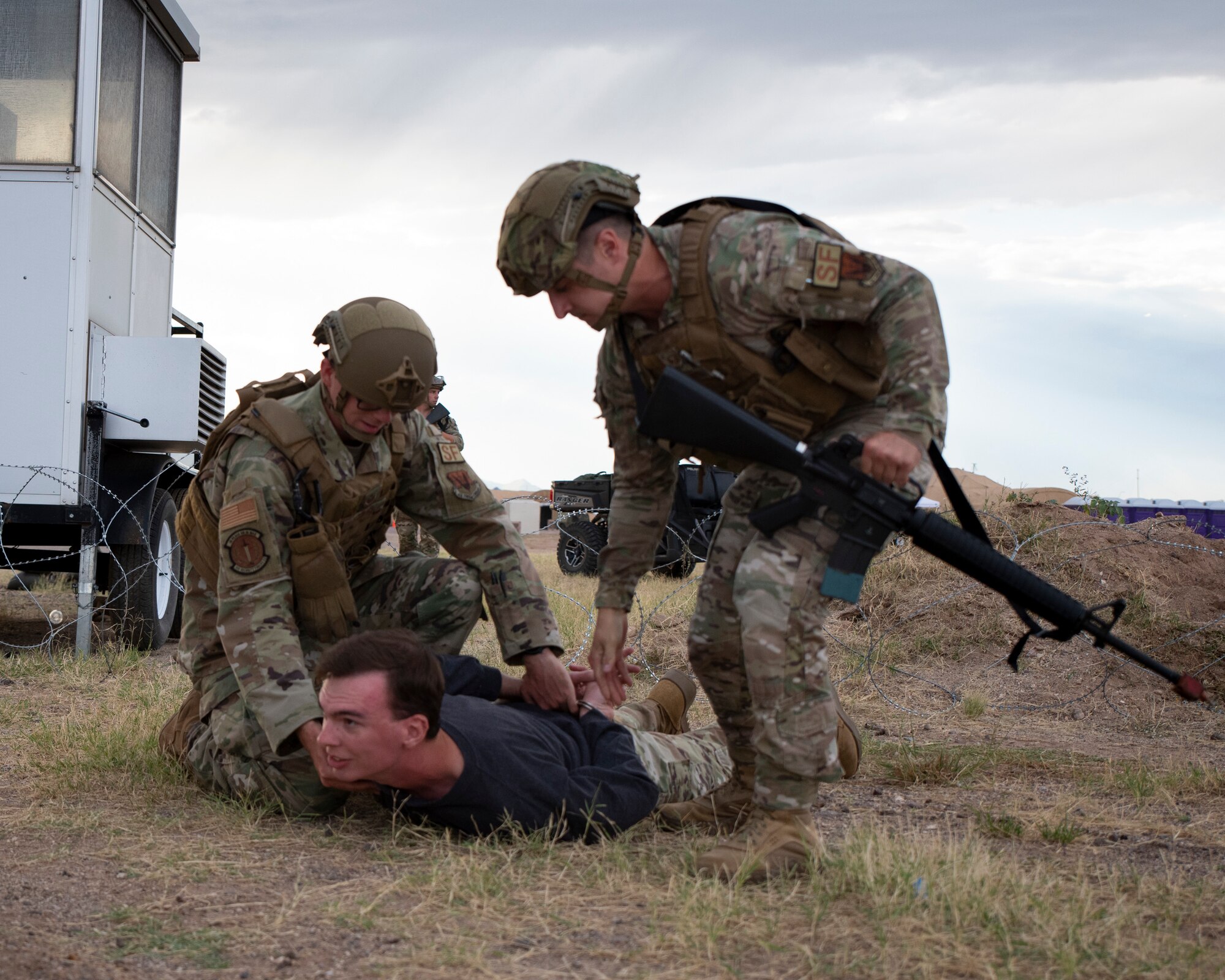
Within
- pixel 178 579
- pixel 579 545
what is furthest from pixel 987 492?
pixel 178 579

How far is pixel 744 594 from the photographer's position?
295cm

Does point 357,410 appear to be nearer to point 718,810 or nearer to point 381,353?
point 381,353

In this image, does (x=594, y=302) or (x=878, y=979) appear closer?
(x=878, y=979)

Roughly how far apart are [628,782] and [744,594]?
2.22 feet

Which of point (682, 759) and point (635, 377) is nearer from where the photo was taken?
point (635, 377)

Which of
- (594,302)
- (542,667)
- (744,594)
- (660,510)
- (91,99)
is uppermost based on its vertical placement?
(91,99)

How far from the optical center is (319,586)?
369 cm

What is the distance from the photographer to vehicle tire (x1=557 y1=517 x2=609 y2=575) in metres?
15.2

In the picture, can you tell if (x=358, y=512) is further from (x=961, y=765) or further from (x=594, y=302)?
(x=961, y=765)

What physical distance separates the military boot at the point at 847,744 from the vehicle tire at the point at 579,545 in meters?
10.9

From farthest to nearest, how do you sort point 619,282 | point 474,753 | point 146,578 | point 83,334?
point 146,578, point 83,334, point 474,753, point 619,282

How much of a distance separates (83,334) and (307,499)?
3484 millimetres

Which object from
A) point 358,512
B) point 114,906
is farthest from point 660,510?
point 114,906

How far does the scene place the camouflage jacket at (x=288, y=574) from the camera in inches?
132
